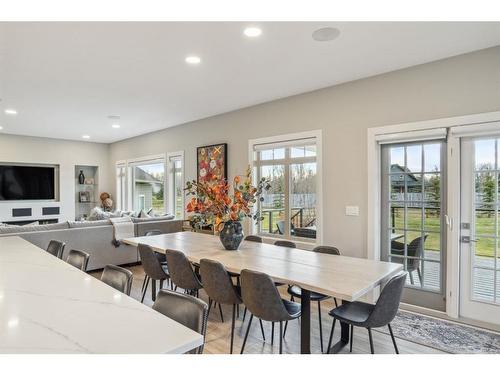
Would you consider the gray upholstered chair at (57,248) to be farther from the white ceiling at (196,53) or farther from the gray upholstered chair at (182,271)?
the white ceiling at (196,53)

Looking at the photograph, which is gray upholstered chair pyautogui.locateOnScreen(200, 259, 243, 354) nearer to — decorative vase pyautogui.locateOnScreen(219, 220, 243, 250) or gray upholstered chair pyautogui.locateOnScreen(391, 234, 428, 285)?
decorative vase pyautogui.locateOnScreen(219, 220, 243, 250)

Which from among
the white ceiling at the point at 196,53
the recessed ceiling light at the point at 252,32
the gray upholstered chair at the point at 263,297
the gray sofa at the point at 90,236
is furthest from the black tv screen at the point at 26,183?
the gray upholstered chair at the point at 263,297

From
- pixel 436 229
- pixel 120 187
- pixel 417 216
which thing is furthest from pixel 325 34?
pixel 120 187

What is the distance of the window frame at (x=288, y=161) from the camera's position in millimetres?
4199

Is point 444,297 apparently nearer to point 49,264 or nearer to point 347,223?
point 347,223

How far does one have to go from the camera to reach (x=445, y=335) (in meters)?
2.90

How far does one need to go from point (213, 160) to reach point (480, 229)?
401 cm

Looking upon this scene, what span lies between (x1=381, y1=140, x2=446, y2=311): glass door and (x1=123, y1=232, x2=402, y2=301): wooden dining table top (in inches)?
48.0

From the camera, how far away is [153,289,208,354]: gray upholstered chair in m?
1.44

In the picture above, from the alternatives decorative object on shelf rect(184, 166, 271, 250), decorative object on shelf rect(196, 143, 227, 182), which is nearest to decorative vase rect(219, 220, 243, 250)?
decorative object on shelf rect(184, 166, 271, 250)

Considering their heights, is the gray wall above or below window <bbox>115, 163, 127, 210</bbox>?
above

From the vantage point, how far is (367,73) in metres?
3.60
